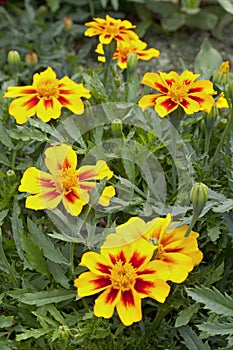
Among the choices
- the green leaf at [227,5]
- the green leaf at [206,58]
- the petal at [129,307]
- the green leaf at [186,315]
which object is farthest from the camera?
the green leaf at [227,5]

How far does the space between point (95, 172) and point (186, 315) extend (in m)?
0.29

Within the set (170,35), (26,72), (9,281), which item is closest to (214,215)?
(9,281)

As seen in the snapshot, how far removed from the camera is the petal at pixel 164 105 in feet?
3.98

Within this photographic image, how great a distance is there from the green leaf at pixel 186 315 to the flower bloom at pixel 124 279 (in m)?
0.12

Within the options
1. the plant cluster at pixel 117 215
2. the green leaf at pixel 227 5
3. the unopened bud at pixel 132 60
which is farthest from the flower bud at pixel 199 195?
the green leaf at pixel 227 5

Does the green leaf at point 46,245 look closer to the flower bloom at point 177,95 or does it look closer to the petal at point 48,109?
the petal at point 48,109

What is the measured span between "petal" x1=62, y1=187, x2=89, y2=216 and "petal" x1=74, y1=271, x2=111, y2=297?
0.12 m

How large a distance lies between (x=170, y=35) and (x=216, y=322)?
164 centimetres

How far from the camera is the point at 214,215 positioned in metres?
1.29

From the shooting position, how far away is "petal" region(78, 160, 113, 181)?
3.94 feet

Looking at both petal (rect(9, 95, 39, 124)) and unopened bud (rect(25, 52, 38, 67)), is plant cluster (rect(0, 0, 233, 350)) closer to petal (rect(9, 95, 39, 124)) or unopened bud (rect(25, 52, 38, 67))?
petal (rect(9, 95, 39, 124))

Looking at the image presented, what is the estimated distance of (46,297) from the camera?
118 cm

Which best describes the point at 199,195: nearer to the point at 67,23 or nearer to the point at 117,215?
the point at 117,215

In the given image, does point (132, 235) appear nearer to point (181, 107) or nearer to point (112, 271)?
point (112, 271)
